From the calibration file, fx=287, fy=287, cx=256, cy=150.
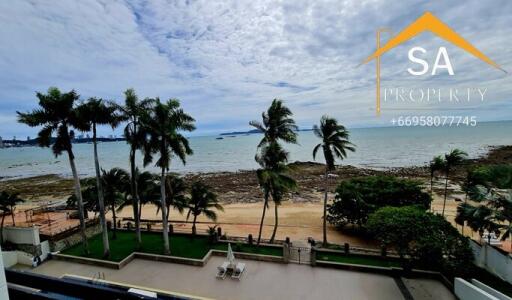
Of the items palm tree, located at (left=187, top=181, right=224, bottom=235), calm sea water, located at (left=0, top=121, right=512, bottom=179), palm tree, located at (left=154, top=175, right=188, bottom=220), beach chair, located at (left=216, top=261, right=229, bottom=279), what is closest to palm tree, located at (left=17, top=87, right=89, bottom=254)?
palm tree, located at (left=154, top=175, right=188, bottom=220)

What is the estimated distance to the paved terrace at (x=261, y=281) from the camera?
1221cm

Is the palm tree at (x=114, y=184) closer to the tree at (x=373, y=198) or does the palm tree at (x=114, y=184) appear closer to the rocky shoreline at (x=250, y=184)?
the tree at (x=373, y=198)

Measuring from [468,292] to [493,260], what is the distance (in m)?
3.92

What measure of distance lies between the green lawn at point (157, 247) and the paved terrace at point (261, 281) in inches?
41.1

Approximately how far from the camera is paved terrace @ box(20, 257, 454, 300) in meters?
12.2

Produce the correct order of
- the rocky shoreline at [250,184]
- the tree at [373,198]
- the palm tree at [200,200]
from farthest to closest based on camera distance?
1. the rocky shoreline at [250,184]
2. the tree at [373,198]
3. the palm tree at [200,200]

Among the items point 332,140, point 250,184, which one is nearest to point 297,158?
point 250,184

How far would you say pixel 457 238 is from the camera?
516 inches

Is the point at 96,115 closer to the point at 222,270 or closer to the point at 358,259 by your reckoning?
the point at 222,270

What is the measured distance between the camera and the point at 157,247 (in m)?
17.5

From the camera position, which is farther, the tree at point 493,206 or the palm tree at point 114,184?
the palm tree at point 114,184

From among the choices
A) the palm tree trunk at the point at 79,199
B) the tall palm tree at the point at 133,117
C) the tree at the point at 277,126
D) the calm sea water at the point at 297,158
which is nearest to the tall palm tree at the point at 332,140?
the tree at the point at 277,126

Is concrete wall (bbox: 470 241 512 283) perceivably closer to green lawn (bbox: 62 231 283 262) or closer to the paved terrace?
the paved terrace

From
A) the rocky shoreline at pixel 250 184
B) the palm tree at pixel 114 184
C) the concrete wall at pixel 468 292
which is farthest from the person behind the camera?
the rocky shoreline at pixel 250 184
